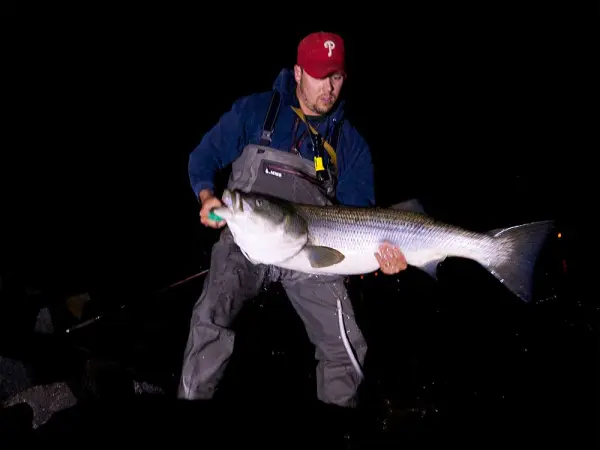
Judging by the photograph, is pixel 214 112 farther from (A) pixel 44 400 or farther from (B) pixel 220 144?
(A) pixel 44 400

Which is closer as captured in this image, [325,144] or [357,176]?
[325,144]

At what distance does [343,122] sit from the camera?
3.24 m

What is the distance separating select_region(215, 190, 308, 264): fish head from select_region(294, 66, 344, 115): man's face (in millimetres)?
1010

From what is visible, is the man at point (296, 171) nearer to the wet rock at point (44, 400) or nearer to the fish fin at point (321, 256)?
the fish fin at point (321, 256)

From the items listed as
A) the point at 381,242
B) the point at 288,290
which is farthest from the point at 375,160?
the point at 288,290

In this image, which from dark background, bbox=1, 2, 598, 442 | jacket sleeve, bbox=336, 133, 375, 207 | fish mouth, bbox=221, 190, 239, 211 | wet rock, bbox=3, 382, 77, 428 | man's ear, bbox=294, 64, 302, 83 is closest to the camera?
fish mouth, bbox=221, 190, 239, 211

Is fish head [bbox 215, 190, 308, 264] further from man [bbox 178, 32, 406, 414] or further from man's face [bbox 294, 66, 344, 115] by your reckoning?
man's face [bbox 294, 66, 344, 115]

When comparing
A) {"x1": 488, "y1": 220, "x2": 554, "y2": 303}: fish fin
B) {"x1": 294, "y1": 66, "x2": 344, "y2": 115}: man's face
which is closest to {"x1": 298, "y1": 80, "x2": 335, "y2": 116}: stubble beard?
{"x1": 294, "y1": 66, "x2": 344, "y2": 115}: man's face

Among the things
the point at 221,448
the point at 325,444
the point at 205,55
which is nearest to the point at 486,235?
the point at 325,444

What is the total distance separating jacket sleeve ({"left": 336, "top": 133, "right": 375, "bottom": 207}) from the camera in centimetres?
328

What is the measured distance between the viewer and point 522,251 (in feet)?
9.50

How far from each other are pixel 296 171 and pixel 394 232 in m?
1.01

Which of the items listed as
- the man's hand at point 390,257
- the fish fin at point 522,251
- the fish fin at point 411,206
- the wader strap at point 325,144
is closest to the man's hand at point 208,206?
the wader strap at point 325,144

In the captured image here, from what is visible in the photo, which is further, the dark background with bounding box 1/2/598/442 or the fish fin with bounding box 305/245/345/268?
the dark background with bounding box 1/2/598/442
